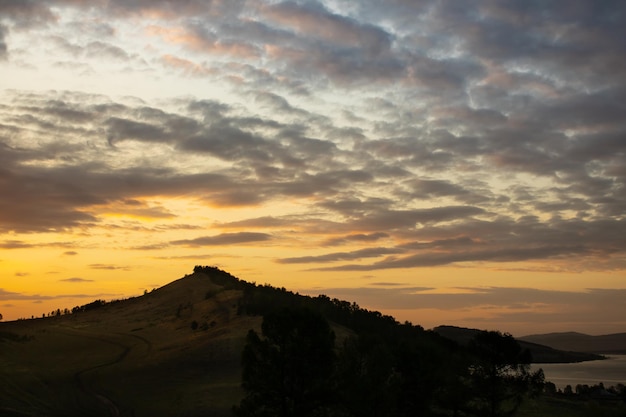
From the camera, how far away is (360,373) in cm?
4772

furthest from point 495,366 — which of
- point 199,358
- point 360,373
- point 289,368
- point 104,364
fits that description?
point 104,364

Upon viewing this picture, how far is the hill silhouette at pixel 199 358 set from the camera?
4800 cm

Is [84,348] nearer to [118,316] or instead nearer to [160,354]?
[160,354]

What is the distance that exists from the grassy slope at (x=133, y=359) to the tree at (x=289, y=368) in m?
19.1

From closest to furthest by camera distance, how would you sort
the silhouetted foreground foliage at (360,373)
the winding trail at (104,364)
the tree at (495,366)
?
the silhouetted foreground foliage at (360,373) → the tree at (495,366) → the winding trail at (104,364)

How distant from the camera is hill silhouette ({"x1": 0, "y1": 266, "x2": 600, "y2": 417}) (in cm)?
4800

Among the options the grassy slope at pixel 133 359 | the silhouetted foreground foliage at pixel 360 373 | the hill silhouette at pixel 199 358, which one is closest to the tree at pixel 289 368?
the silhouetted foreground foliage at pixel 360 373

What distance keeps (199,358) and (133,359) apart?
12.2m

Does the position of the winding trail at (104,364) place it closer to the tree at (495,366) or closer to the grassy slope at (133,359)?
the grassy slope at (133,359)

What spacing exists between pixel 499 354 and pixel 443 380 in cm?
449

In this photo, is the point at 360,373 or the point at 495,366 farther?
the point at 495,366

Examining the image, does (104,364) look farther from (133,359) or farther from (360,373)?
(360,373)

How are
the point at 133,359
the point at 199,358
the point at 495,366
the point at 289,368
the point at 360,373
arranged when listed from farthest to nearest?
the point at 133,359, the point at 199,358, the point at 495,366, the point at 360,373, the point at 289,368

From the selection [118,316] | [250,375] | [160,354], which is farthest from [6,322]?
[250,375]
